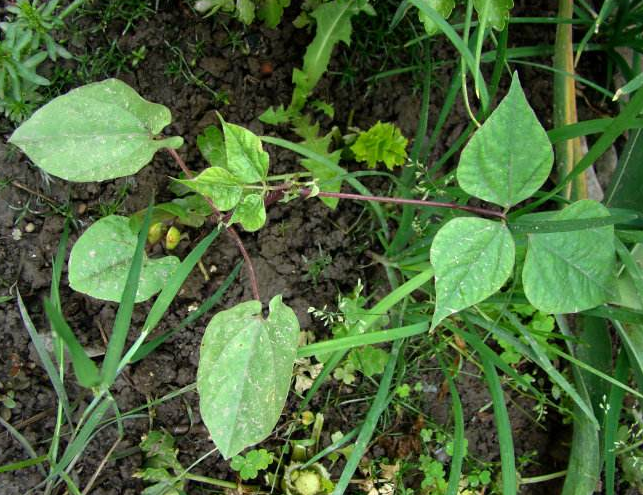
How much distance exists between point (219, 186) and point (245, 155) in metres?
0.07

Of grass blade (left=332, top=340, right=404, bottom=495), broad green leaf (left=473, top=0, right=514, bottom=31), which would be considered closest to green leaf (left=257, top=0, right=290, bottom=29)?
broad green leaf (left=473, top=0, right=514, bottom=31)

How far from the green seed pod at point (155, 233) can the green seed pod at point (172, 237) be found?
0.06 feet

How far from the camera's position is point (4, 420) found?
1.37m

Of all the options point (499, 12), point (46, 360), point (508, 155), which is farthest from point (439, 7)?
point (46, 360)

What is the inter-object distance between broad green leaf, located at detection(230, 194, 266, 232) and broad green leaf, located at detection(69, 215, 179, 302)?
275 mm

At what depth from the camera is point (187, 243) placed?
4.80 feet

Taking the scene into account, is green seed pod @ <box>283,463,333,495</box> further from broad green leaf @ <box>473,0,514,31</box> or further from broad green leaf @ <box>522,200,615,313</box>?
broad green leaf @ <box>473,0,514,31</box>

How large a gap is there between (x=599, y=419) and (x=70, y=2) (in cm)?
163

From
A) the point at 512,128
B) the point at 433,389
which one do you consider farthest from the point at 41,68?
the point at 433,389

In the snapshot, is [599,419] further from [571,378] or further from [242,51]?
[242,51]

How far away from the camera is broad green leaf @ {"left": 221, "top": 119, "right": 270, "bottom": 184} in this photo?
3.38 feet

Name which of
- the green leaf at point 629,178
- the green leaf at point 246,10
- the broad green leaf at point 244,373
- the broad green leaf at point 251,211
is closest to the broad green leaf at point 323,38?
the green leaf at point 246,10

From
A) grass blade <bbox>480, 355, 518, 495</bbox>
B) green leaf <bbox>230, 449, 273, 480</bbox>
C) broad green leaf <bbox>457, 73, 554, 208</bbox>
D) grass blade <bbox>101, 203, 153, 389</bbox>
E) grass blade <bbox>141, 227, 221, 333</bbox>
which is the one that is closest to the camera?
grass blade <bbox>101, 203, 153, 389</bbox>

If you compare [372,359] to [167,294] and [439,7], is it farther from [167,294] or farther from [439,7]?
[439,7]
